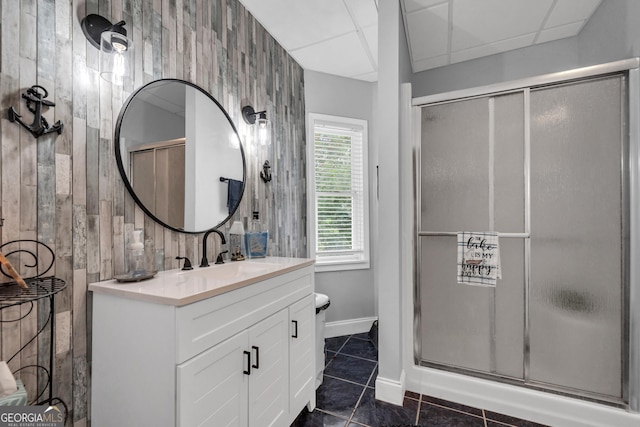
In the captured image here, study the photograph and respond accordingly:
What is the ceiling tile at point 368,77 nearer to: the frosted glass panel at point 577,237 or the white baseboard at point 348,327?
the frosted glass panel at point 577,237

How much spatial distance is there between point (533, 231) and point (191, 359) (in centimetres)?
200

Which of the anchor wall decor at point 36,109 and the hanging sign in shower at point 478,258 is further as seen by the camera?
the hanging sign in shower at point 478,258

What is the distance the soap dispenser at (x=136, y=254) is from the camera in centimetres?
125

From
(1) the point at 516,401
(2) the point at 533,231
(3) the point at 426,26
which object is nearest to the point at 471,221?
(2) the point at 533,231

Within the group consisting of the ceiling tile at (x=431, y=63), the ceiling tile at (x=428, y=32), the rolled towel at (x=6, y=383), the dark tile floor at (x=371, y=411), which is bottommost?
the dark tile floor at (x=371, y=411)

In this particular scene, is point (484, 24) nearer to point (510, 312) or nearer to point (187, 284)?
point (510, 312)

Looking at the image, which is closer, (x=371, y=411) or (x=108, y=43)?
(x=108, y=43)

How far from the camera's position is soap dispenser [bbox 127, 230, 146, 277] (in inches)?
49.1

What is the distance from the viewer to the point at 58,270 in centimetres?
107

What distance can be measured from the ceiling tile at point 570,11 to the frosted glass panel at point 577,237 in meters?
0.75

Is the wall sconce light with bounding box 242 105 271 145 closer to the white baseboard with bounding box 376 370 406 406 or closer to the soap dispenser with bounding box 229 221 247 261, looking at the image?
the soap dispenser with bounding box 229 221 247 261

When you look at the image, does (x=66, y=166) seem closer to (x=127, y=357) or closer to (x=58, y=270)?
(x=58, y=270)

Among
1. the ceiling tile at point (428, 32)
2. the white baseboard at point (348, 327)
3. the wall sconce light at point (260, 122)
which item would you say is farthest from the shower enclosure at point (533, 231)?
the wall sconce light at point (260, 122)

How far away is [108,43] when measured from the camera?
3.92 ft
